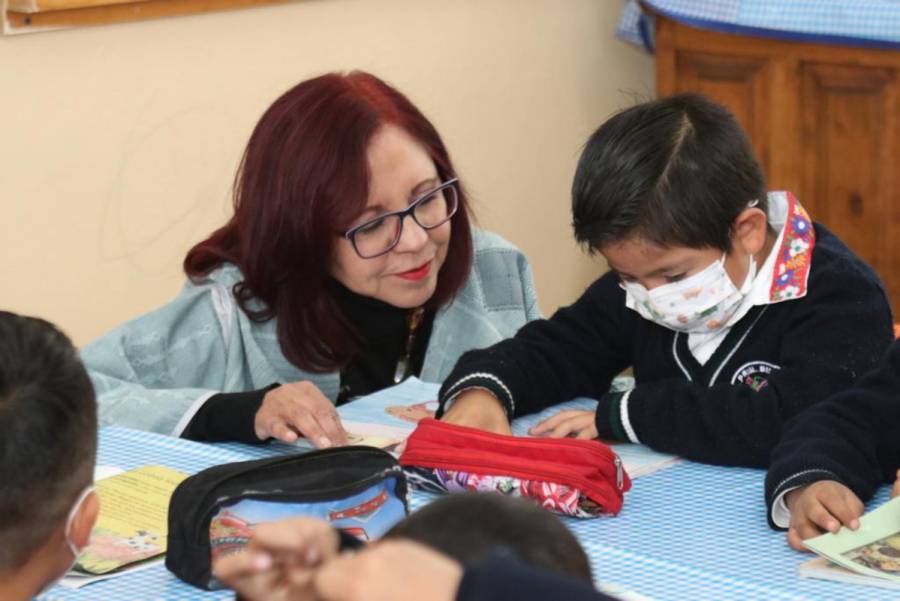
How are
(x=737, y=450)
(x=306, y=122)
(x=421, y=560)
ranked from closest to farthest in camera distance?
(x=421, y=560)
(x=737, y=450)
(x=306, y=122)

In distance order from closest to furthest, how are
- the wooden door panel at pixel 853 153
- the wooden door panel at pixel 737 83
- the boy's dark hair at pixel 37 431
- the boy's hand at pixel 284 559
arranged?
the boy's hand at pixel 284 559
the boy's dark hair at pixel 37 431
the wooden door panel at pixel 853 153
the wooden door panel at pixel 737 83

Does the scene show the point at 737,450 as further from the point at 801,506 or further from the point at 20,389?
the point at 20,389

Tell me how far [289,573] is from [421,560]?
4.9 inches

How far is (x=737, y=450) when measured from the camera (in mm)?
1868

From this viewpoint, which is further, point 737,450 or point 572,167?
point 572,167

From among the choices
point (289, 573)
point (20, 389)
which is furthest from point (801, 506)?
point (289, 573)

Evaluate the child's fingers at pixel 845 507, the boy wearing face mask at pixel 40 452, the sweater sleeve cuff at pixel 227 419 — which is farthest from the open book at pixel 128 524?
the child's fingers at pixel 845 507

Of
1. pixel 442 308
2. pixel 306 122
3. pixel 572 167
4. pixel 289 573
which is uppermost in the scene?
pixel 289 573

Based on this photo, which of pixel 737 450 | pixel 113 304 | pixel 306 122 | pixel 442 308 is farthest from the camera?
pixel 113 304

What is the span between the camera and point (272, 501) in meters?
1.45

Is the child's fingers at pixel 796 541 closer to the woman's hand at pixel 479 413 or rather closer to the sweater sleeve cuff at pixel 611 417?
the sweater sleeve cuff at pixel 611 417

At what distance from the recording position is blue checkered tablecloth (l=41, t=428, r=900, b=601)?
1.46 metres

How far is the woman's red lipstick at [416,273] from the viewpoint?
7.70ft

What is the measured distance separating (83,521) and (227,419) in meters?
0.81
